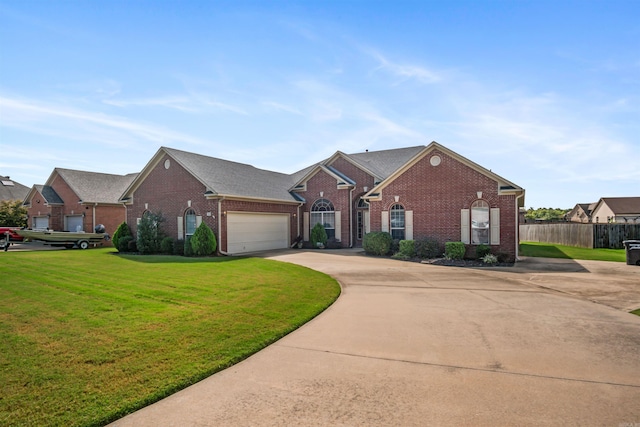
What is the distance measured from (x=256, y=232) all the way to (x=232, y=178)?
3510 millimetres

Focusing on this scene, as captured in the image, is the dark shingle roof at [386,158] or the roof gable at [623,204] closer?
the dark shingle roof at [386,158]

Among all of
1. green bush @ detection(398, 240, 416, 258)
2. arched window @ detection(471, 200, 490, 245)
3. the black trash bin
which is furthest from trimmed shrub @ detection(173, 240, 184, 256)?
the black trash bin

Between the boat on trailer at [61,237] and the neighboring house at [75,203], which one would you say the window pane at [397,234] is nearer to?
the boat on trailer at [61,237]

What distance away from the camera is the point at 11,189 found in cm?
4159

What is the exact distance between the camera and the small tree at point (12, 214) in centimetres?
3407

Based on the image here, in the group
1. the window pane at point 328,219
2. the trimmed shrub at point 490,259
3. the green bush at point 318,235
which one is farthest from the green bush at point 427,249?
the window pane at point 328,219

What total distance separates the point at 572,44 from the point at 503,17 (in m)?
2.11

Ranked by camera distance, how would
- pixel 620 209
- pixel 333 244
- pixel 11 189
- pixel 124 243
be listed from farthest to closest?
pixel 620 209 < pixel 11 189 < pixel 333 244 < pixel 124 243

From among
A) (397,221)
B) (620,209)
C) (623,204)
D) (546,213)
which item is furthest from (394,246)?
(546,213)

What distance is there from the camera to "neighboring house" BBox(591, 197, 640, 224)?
167 ft

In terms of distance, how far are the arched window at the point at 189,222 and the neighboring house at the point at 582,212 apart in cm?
6903

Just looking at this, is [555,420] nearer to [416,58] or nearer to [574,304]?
[574,304]

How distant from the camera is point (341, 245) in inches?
895

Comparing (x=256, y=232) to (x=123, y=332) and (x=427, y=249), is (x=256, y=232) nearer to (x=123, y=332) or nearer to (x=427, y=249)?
(x=427, y=249)
